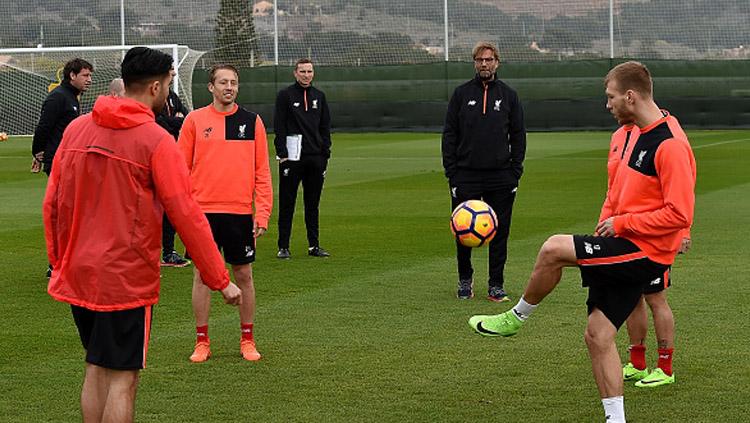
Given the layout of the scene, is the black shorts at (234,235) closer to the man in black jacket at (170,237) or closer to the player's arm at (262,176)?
the player's arm at (262,176)

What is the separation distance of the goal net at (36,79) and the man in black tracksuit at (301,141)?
20680 millimetres

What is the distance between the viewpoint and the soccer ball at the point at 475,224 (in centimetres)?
1055

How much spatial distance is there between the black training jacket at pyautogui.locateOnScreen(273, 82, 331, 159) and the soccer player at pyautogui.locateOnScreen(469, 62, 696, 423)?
8.09 metres

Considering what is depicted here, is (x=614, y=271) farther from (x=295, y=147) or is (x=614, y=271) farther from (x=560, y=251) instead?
(x=295, y=147)

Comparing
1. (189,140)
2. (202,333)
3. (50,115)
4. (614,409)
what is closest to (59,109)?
(50,115)

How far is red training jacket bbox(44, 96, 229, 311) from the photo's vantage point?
18.7 ft

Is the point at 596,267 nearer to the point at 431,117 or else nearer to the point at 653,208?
the point at 653,208

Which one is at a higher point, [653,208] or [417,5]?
[417,5]

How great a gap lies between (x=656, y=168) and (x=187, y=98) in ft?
98.3

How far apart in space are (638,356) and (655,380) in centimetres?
21

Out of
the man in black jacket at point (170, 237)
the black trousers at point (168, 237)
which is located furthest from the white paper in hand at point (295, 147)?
the black trousers at point (168, 237)

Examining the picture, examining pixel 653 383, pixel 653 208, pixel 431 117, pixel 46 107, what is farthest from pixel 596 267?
pixel 431 117

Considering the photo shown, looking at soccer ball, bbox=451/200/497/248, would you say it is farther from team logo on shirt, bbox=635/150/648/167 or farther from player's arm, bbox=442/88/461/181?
team logo on shirt, bbox=635/150/648/167

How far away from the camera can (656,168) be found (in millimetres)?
6672
